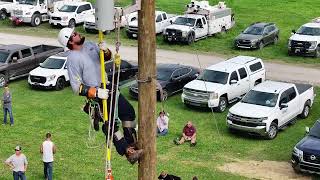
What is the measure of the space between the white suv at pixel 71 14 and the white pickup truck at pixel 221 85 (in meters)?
17.1

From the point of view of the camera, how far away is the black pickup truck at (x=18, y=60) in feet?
96.2

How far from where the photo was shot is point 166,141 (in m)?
21.6

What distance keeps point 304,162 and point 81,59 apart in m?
12.4

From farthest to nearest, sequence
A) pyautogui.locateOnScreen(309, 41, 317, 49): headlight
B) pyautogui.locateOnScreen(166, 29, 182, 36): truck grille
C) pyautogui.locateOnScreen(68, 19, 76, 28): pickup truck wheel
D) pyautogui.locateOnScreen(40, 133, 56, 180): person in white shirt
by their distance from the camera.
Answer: pyautogui.locateOnScreen(68, 19, 76, 28): pickup truck wheel, pyautogui.locateOnScreen(166, 29, 182, 36): truck grille, pyautogui.locateOnScreen(309, 41, 317, 49): headlight, pyautogui.locateOnScreen(40, 133, 56, 180): person in white shirt

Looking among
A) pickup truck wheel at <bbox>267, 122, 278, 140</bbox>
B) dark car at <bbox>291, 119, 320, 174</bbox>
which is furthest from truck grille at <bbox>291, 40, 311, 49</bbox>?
dark car at <bbox>291, 119, 320, 174</bbox>

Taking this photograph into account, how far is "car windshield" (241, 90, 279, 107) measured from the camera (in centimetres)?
2266

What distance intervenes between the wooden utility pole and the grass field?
90.0 ft

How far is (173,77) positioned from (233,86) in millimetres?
2993

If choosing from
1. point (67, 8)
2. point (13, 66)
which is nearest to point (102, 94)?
point (13, 66)

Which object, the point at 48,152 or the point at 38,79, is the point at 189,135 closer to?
the point at 48,152

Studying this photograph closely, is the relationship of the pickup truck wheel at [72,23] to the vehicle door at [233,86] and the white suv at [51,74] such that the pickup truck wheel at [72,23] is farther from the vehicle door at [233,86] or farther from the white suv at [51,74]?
the vehicle door at [233,86]

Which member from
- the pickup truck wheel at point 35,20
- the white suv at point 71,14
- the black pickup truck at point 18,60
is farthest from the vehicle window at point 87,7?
the black pickup truck at point 18,60

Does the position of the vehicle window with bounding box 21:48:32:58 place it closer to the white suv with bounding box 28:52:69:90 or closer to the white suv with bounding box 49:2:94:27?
the white suv with bounding box 28:52:69:90

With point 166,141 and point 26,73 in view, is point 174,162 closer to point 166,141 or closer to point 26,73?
point 166,141
